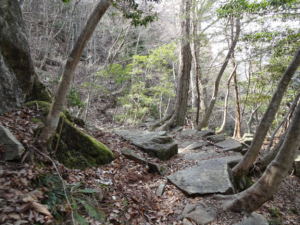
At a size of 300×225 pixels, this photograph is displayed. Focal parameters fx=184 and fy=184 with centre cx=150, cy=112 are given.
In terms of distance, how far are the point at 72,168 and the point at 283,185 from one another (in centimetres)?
725

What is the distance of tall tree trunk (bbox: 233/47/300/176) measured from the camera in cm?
423

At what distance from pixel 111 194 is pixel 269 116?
163 inches

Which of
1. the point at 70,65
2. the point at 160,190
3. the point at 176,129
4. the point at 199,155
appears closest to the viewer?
the point at 70,65

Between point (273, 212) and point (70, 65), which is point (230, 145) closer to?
Result: point (273, 212)

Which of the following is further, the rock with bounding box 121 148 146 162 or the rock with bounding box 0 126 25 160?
the rock with bounding box 121 148 146 162

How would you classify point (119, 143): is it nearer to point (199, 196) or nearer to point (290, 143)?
point (199, 196)

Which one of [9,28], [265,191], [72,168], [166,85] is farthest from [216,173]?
[166,85]

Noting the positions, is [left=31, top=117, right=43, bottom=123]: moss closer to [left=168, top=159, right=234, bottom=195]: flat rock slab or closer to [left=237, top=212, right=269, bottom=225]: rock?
[left=168, top=159, right=234, bottom=195]: flat rock slab

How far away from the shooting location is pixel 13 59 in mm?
4066

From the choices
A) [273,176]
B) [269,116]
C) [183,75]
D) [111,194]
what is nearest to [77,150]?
[111,194]

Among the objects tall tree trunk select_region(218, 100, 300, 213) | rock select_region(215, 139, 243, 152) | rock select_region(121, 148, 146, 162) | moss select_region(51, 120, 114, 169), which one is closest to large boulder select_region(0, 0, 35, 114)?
moss select_region(51, 120, 114, 169)

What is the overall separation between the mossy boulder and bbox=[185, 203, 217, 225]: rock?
2330 mm

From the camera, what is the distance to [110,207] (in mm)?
3033

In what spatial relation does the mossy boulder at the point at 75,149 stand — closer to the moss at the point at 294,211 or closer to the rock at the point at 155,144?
the rock at the point at 155,144
